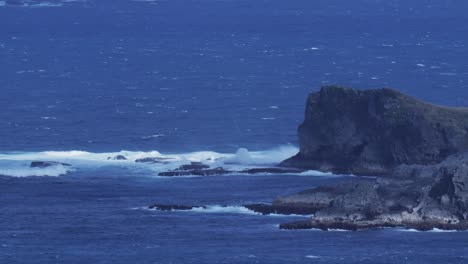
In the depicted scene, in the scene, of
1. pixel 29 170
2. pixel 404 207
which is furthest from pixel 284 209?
pixel 29 170

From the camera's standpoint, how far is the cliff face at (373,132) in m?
134

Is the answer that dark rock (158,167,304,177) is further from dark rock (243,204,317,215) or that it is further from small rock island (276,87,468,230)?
dark rock (243,204,317,215)

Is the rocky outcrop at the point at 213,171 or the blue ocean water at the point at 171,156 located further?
the rocky outcrop at the point at 213,171

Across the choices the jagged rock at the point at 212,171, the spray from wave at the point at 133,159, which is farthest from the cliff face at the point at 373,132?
the spray from wave at the point at 133,159

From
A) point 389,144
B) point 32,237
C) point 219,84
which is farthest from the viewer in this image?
point 219,84

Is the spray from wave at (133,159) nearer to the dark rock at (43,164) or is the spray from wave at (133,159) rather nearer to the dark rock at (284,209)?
the dark rock at (43,164)

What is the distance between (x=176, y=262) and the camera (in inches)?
4252

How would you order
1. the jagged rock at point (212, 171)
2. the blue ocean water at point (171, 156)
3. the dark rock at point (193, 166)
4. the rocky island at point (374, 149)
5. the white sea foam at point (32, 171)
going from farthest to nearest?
the dark rock at point (193, 166) < the white sea foam at point (32, 171) < the jagged rock at point (212, 171) < the rocky island at point (374, 149) < the blue ocean water at point (171, 156)

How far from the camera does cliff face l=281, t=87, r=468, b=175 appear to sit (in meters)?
134

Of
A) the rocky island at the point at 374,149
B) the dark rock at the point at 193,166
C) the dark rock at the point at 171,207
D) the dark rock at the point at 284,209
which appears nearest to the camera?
the rocky island at the point at 374,149

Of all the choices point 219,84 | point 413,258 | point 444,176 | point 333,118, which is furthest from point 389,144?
point 219,84

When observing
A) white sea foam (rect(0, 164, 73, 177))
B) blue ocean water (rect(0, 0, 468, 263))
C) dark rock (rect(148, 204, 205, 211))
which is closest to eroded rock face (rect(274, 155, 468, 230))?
blue ocean water (rect(0, 0, 468, 263))

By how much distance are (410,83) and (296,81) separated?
9501 mm

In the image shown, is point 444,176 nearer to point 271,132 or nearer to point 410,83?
point 271,132
